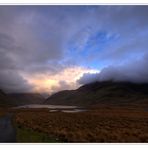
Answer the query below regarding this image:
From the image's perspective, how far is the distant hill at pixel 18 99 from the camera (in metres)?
8.30

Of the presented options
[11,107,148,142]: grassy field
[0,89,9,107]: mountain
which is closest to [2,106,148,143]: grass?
[11,107,148,142]: grassy field

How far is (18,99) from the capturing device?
8523mm

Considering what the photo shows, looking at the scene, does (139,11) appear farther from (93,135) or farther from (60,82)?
(93,135)

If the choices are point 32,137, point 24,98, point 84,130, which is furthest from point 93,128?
point 24,98

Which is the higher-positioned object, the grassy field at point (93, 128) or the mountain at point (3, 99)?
the mountain at point (3, 99)

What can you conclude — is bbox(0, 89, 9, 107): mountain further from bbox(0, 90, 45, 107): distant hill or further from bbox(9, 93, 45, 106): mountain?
bbox(9, 93, 45, 106): mountain

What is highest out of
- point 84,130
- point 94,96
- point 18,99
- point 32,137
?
point 94,96

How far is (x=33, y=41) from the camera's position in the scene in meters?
8.32

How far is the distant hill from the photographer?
8305 mm

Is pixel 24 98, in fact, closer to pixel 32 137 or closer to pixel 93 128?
pixel 32 137

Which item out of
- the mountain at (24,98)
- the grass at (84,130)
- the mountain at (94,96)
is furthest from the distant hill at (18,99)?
the mountain at (94,96)

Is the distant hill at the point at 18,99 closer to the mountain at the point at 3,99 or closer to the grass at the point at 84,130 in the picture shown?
the mountain at the point at 3,99

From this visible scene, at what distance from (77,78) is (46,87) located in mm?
987
